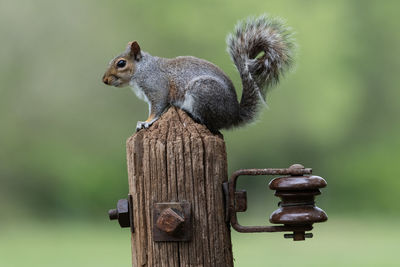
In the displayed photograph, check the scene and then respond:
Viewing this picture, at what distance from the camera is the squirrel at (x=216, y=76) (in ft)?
5.69

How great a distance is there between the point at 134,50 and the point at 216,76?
0.24m

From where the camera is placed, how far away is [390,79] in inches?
270

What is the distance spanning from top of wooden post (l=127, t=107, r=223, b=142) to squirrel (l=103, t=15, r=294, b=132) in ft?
0.85

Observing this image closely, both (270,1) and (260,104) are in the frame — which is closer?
(260,104)

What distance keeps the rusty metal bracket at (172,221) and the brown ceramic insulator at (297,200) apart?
0.17 metres

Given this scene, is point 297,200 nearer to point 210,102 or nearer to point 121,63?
point 210,102

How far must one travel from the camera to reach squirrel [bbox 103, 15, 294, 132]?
1735 millimetres

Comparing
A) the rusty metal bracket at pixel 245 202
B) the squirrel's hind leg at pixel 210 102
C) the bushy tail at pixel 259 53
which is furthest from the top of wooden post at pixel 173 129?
the bushy tail at pixel 259 53

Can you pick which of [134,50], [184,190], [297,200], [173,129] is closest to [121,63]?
[134,50]

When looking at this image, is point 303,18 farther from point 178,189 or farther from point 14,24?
point 178,189

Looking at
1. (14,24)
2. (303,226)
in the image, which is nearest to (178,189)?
(303,226)

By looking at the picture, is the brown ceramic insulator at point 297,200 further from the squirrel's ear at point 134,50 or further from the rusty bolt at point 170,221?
the squirrel's ear at point 134,50

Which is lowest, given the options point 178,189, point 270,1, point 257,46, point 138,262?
point 138,262

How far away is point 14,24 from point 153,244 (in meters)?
6.33
